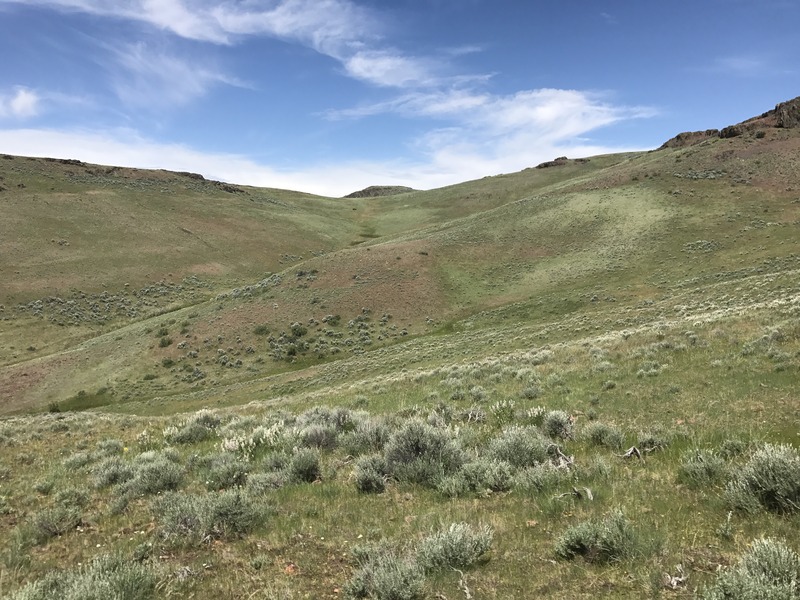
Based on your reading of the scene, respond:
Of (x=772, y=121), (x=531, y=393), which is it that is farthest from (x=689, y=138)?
(x=531, y=393)

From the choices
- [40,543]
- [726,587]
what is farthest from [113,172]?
[726,587]

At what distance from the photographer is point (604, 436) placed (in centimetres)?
817

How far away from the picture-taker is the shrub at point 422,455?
711cm

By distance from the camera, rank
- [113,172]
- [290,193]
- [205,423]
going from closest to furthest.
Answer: [205,423]
[113,172]
[290,193]

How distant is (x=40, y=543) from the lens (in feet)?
20.5

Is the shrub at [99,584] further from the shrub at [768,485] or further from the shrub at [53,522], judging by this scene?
the shrub at [768,485]

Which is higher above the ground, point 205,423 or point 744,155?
point 744,155

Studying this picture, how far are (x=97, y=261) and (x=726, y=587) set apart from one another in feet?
238

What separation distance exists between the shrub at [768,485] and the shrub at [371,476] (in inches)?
176

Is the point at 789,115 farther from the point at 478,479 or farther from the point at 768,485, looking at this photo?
the point at 478,479

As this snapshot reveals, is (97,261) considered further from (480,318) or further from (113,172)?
(480,318)

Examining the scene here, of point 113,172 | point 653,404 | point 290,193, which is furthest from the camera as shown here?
point 290,193

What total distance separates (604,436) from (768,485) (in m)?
3.36

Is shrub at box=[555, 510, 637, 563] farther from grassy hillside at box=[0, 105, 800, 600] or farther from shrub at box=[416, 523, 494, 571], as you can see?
shrub at box=[416, 523, 494, 571]
